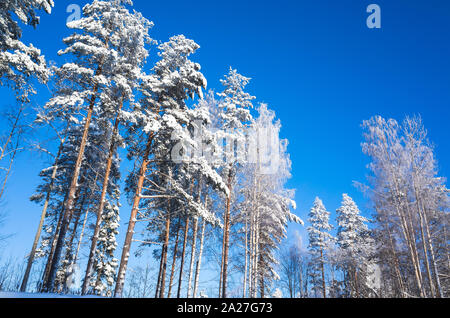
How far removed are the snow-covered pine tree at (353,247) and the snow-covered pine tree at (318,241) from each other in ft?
6.26

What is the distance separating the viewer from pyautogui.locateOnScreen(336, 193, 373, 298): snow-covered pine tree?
24.5 metres

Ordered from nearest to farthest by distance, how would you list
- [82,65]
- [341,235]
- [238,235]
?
[82,65] → [238,235] → [341,235]

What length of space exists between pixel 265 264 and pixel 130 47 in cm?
1855

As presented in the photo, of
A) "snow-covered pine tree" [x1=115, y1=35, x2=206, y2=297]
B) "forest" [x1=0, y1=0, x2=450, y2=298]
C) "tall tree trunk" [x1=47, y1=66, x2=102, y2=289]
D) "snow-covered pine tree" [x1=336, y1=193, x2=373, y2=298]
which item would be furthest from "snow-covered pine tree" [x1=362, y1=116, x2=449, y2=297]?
"tall tree trunk" [x1=47, y1=66, x2=102, y2=289]

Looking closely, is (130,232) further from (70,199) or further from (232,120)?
(232,120)

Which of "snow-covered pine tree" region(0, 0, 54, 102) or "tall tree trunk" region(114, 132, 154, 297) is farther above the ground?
"snow-covered pine tree" region(0, 0, 54, 102)

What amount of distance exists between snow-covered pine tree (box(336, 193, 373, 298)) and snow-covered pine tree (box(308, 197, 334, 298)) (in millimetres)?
1909

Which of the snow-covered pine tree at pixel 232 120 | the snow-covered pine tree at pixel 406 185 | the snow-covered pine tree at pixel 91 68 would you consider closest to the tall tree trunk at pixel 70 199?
the snow-covered pine tree at pixel 91 68

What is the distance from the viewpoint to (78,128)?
17.9m

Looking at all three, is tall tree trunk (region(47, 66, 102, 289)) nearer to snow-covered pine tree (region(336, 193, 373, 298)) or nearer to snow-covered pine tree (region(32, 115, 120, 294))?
snow-covered pine tree (region(32, 115, 120, 294))

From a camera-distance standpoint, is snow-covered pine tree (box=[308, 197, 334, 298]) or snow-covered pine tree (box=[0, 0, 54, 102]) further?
snow-covered pine tree (box=[308, 197, 334, 298])

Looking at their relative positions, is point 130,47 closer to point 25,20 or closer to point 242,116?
point 25,20

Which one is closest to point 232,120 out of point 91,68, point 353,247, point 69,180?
point 91,68
